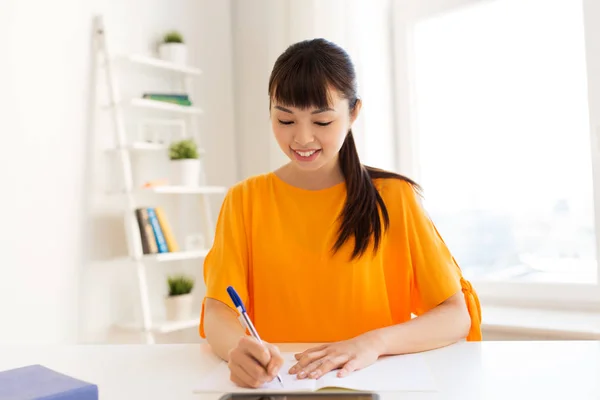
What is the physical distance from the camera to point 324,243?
1.24 m

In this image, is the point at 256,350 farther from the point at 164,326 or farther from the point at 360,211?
the point at 164,326

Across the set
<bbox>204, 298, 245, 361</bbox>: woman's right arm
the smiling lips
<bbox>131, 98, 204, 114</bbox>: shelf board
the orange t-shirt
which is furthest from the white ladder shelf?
the smiling lips

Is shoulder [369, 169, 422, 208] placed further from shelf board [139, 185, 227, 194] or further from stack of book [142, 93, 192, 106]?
stack of book [142, 93, 192, 106]

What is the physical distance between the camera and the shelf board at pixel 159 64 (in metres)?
2.48

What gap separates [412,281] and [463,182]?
4.56 feet

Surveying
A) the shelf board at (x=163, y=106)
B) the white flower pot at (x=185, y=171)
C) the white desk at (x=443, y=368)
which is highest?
the shelf board at (x=163, y=106)

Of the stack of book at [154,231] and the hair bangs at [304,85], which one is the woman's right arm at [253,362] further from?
the stack of book at [154,231]

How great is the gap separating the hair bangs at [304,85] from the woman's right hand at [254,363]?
471 mm

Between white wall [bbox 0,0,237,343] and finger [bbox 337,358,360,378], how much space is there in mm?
1694

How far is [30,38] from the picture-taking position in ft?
7.44

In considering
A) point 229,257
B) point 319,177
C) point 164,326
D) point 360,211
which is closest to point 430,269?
point 360,211

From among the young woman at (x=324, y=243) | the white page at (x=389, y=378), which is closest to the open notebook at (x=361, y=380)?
the white page at (x=389, y=378)

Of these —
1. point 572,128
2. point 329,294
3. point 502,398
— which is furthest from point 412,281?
point 572,128

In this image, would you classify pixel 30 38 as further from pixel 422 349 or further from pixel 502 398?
pixel 502 398
